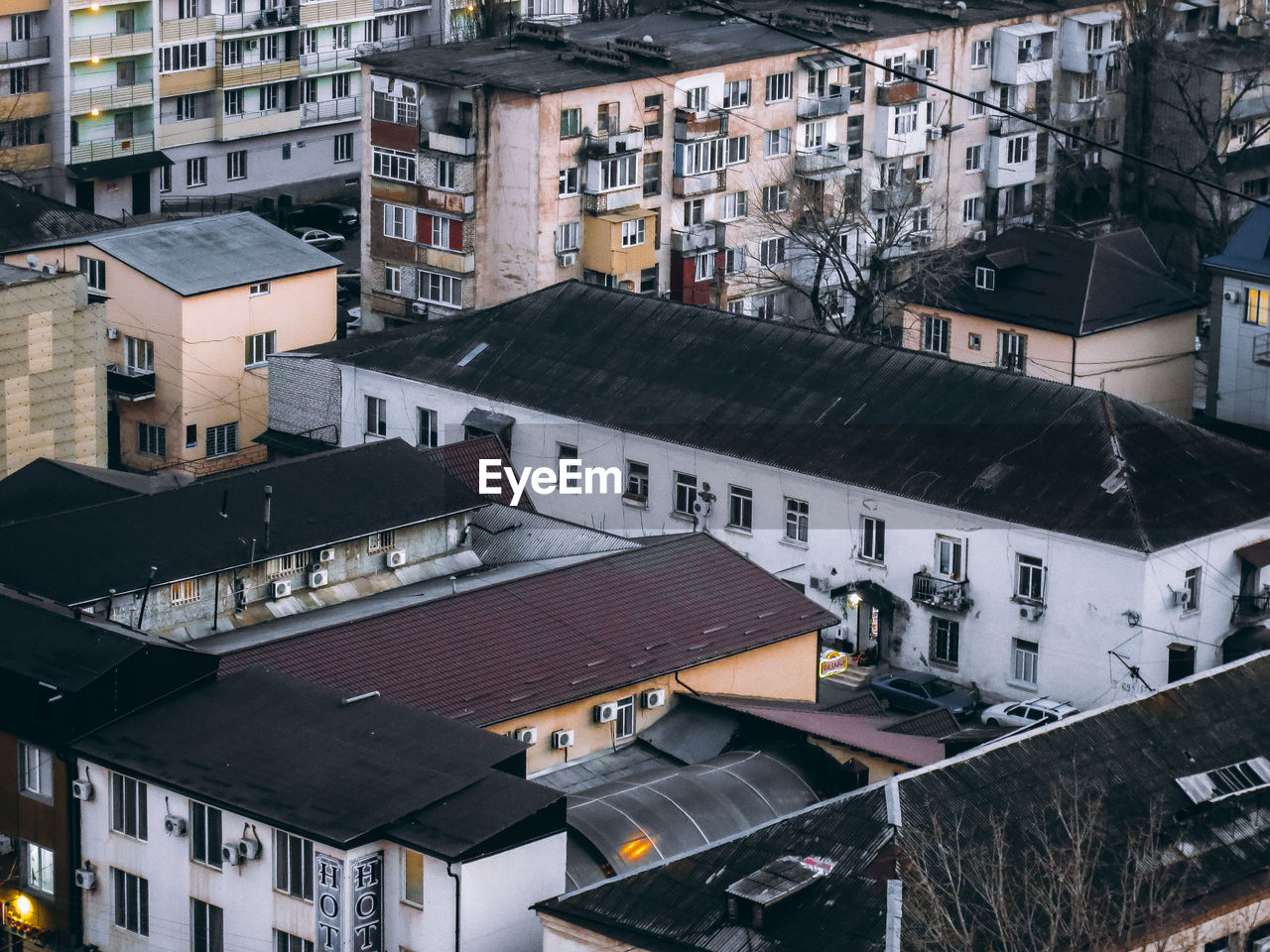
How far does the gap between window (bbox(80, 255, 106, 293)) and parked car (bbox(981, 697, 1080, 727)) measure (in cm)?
2703

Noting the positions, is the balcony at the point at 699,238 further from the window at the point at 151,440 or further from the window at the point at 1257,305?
the window at the point at 151,440

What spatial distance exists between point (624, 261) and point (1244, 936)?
42261 mm

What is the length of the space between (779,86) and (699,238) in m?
6.09

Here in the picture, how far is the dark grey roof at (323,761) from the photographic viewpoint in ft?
132

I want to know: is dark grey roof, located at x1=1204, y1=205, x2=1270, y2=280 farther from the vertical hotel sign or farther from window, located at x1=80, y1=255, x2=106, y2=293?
the vertical hotel sign

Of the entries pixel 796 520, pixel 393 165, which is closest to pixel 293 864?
pixel 796 520

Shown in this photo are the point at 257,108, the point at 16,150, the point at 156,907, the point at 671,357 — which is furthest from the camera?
the point at 257,108

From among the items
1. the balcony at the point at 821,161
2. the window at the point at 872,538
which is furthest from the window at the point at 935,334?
the window at the point at 872,538

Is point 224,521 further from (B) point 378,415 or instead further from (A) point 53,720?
(B) point 378,415

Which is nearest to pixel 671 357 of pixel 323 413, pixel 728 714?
pixel 323 413

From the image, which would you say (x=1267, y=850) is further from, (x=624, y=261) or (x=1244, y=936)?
(x=624, y=261)

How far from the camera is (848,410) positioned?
61.3 m

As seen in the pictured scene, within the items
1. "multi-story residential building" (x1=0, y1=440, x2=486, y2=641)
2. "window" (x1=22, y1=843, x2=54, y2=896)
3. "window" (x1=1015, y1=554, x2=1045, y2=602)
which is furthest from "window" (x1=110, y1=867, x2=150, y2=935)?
"window" (x1=1015, y1=554, x2=1045, y2=602)

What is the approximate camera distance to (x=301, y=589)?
181 feet
